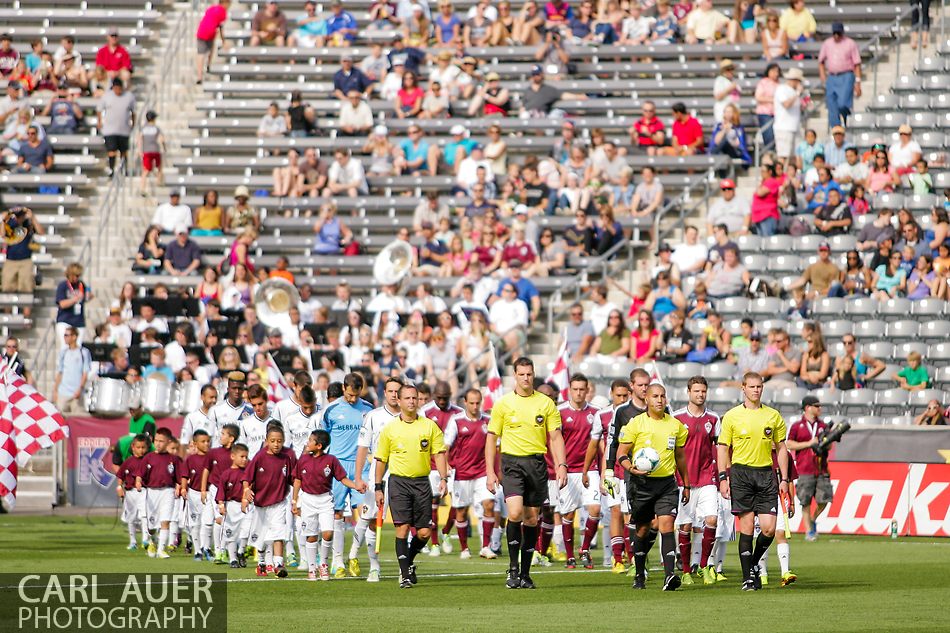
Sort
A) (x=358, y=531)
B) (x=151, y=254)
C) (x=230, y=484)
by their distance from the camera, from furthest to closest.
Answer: (x=151, y=254), (x=230, y=484), (x=358, y=531)

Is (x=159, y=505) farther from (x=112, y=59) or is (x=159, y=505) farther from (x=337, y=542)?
(x=112, y=59)

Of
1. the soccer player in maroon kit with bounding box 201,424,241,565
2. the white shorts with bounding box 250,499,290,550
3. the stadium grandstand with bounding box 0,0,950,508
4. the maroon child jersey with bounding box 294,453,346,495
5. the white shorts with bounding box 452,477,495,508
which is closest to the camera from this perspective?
the maroon child jersey with bounding box 294,453,346,495

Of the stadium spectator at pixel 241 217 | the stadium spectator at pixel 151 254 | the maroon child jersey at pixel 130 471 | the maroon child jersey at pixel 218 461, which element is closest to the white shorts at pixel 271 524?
the maroon child jersey at pixel 218 461

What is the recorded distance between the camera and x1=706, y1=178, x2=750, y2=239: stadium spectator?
96.7ft

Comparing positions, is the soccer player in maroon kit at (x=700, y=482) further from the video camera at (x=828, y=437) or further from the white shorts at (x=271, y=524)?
the video camera at (x=828, y=437)

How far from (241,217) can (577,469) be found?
14817 mm

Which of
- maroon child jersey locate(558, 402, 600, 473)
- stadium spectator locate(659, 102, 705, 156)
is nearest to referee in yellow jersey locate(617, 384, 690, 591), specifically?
maroon child jersey locate(558, 402, 600, 473)

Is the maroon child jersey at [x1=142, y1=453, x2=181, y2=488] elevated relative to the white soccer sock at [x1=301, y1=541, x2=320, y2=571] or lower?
elevated

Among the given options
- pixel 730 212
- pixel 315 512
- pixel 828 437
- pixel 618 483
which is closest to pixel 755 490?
pixel 618 483

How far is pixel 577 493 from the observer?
20125 millimetres

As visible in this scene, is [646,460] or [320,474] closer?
[646,460]

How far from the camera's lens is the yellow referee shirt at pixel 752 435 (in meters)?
A: 16.8

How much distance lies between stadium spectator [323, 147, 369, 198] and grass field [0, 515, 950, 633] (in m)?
13.0

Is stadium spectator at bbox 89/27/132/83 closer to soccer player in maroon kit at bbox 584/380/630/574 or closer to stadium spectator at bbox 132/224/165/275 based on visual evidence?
stadium spectator at bbox 132/224/165/275
